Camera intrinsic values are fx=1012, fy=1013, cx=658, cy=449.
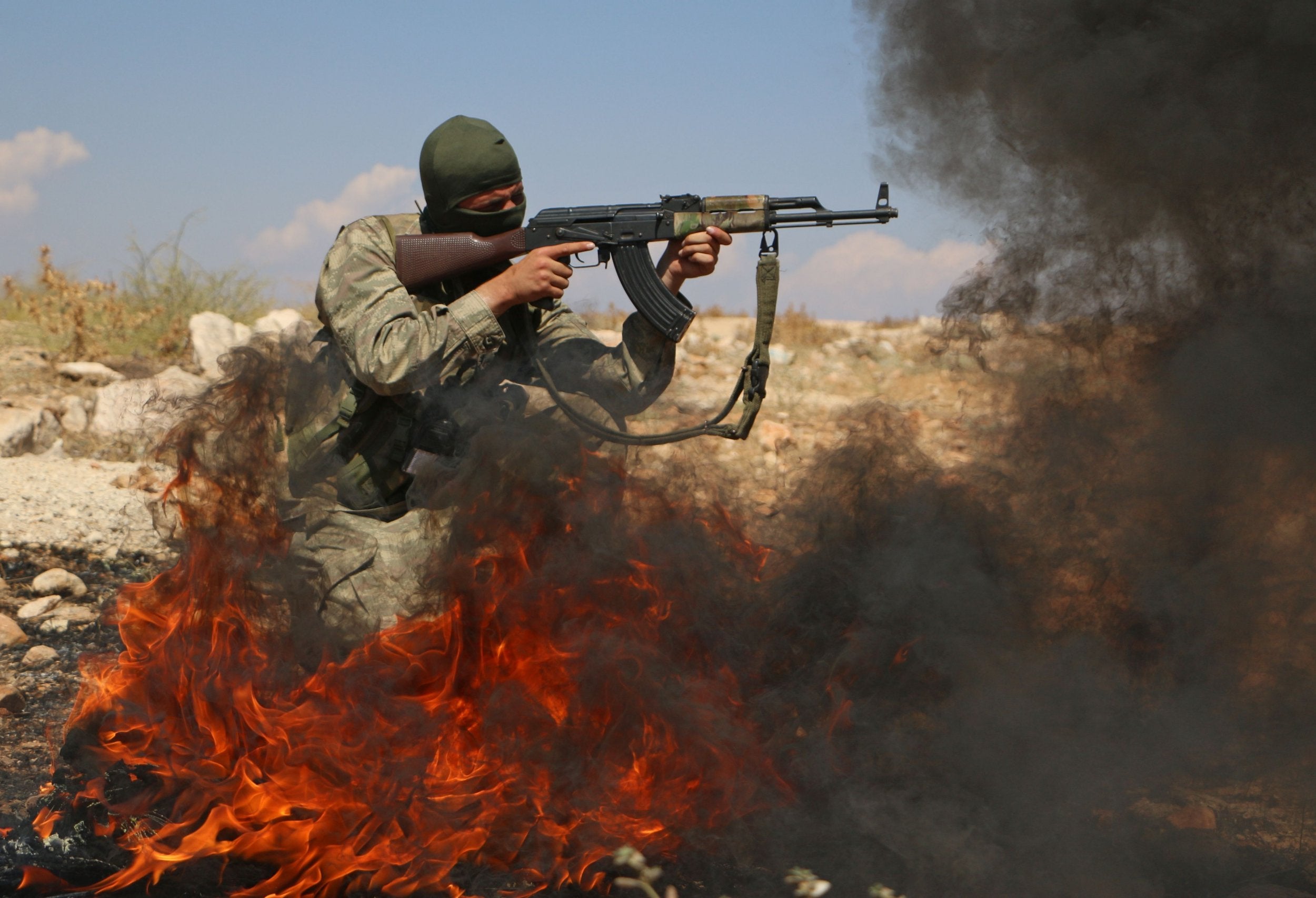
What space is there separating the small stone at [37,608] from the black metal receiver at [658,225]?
10.5ft

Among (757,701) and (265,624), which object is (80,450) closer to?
(265,624)

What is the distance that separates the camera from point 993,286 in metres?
3.60

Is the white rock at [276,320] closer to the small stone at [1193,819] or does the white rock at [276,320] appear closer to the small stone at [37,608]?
the small stone at [37,608]

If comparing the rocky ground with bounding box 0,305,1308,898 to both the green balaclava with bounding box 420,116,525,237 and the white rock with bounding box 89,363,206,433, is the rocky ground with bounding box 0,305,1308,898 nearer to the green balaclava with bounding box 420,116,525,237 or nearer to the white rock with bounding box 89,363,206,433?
the white rock with bounding box 89,363,206,433

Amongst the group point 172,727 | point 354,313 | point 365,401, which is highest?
point 354,313

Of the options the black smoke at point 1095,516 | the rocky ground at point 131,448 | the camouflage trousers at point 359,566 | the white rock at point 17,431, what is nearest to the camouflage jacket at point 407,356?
the camouflage trousers at point 359,566

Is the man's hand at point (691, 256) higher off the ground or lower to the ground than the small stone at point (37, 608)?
higher

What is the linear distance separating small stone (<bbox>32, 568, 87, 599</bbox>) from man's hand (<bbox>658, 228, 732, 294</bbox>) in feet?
11.7

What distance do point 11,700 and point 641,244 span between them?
303cm

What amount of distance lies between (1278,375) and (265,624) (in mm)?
3286

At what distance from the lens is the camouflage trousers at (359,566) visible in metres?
3.38

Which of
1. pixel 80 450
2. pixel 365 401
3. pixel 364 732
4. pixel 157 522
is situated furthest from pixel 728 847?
pixel 80 450

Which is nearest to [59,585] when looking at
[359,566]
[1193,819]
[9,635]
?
[9,635]

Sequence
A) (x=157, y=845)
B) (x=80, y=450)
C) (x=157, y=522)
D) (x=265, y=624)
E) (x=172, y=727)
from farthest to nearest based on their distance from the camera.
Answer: (x=80, y=450) → (x=157, y=522) → (x=265, y=624) → (x=172, y=727) → (x=157, y=845)
